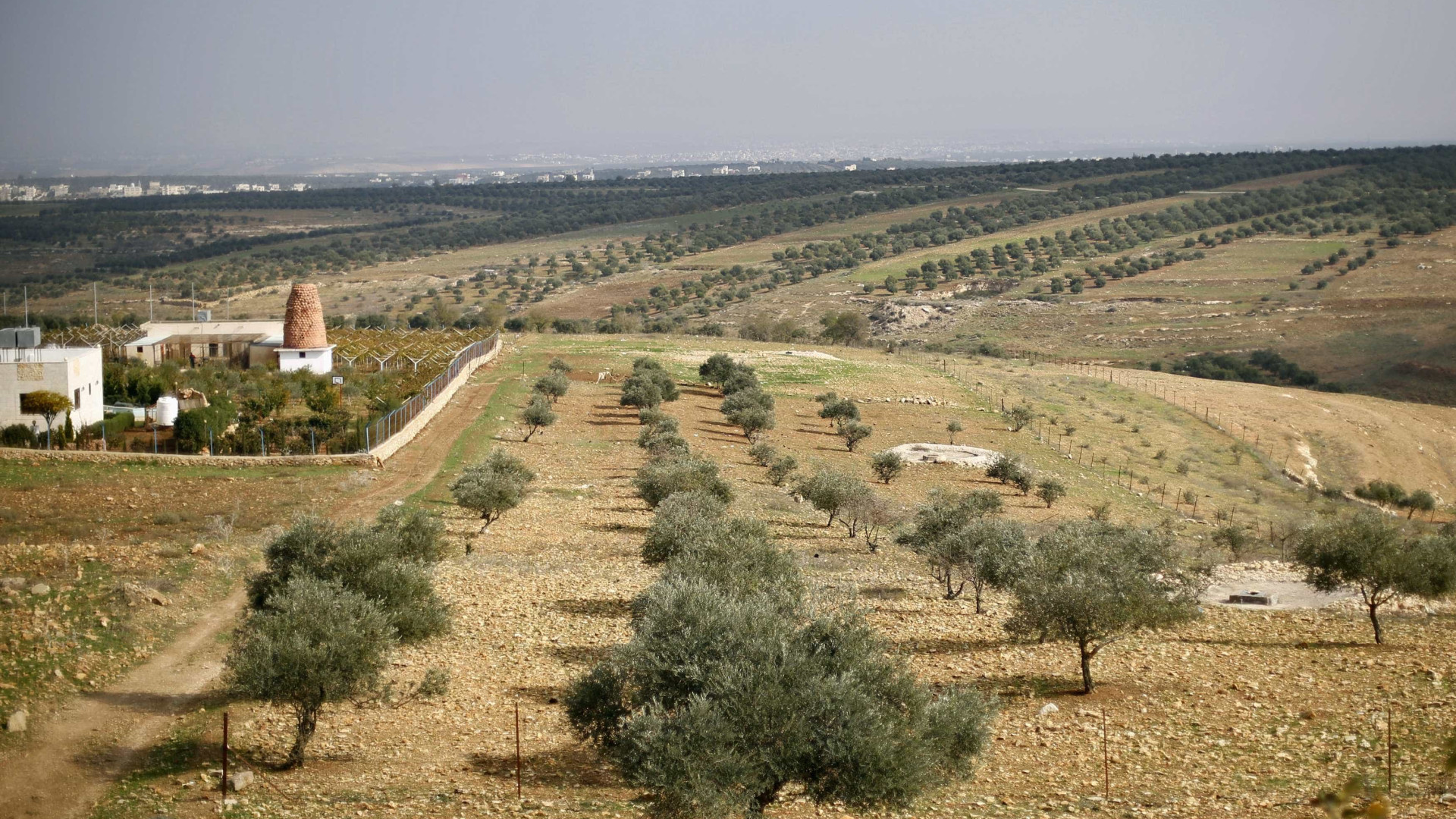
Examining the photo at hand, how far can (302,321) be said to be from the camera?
45531 mm

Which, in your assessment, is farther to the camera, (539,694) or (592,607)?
(592,607)

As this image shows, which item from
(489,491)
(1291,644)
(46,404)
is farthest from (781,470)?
(46,404)

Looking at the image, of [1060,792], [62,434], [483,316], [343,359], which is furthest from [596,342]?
[1060,792]

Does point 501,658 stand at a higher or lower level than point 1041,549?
lower

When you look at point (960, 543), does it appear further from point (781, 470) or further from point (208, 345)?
point (208, 345)

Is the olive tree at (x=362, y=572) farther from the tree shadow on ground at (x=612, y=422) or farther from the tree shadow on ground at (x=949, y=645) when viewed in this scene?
the tree shadow on ground at (x=612, y=422)

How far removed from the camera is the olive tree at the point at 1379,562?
63.4 ft

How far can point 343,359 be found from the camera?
157ft

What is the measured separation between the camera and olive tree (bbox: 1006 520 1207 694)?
15.3 metres

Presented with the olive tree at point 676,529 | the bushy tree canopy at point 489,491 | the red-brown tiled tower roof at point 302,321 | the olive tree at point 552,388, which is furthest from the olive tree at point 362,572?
the red-brown tiled tower roof at point 302,321

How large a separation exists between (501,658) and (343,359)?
111 feet

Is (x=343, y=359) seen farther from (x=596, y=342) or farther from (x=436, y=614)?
(x=436, y=614)

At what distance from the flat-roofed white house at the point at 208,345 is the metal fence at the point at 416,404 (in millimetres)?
7322

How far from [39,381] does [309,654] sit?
2304cm
